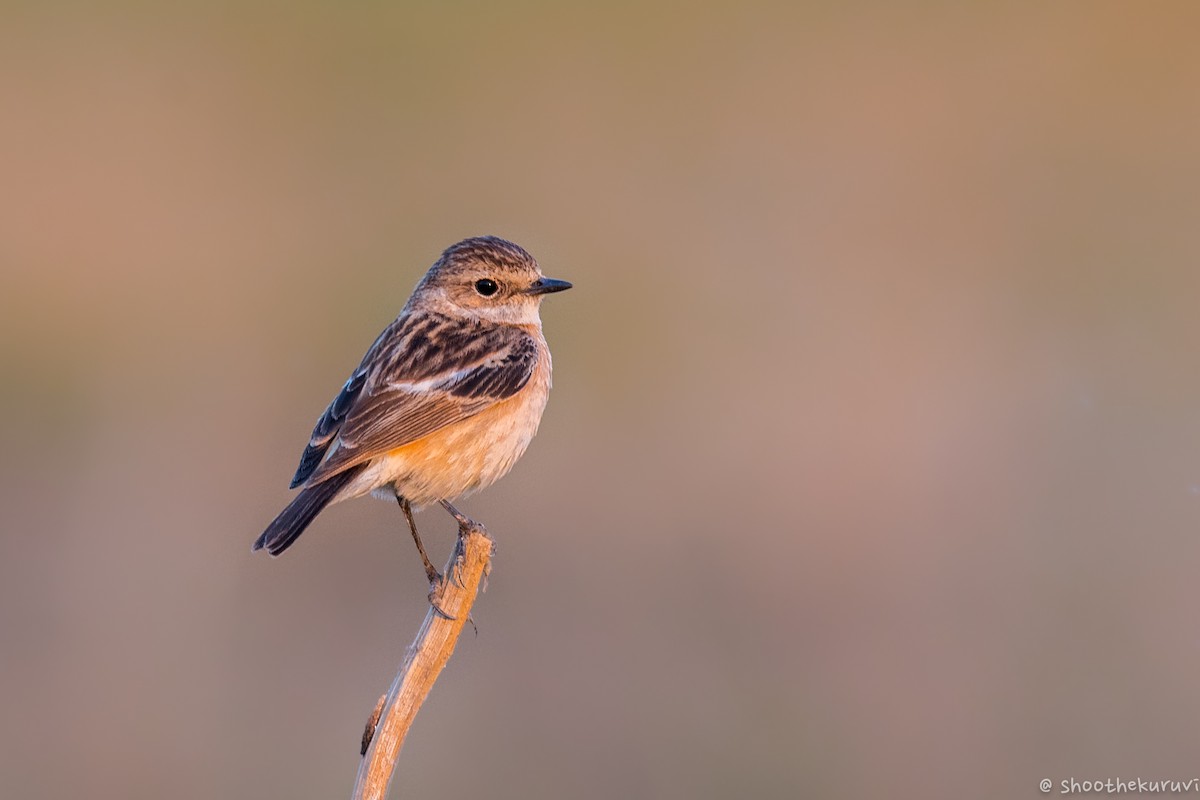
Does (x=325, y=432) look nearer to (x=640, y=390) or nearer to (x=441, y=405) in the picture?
(x=441, y=405)

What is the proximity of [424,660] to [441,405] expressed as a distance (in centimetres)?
170

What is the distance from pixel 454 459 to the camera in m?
6.40

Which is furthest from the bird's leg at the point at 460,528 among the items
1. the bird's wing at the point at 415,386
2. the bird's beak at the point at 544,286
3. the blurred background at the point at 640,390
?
the blurred background at the point at 640,390

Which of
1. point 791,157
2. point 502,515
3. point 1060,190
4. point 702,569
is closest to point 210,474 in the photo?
point 502,515

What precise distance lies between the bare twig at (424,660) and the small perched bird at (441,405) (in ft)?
1.36

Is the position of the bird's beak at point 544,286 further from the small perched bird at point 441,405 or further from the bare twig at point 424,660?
the bare twig at point 424,660

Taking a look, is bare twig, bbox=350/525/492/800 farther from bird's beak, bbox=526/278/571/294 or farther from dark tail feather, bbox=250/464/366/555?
bird's beak, bbox=526/278/571/294

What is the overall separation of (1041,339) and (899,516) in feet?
9.91

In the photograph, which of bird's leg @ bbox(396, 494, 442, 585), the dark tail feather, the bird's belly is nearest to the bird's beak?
the bird's belly

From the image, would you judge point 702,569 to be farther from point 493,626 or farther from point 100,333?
point 100,333

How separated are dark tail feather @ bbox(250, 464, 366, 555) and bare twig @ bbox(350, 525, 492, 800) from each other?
0.55 m

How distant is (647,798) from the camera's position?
846 cm

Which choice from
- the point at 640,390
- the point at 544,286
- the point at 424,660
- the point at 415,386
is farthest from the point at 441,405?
the point at 640,390

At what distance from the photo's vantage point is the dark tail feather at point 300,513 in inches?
223
